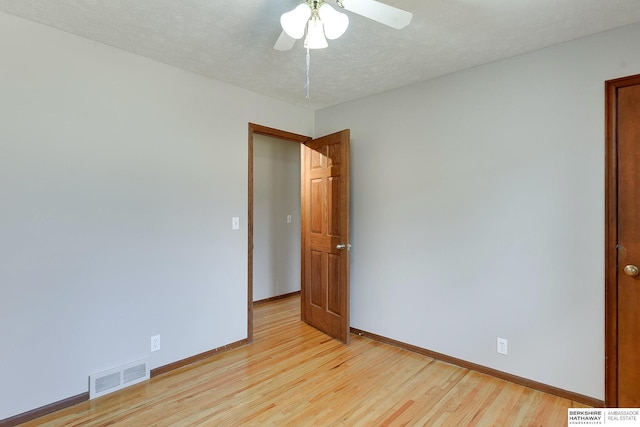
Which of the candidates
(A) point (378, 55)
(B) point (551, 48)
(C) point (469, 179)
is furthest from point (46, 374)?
(B) point (551, 48)

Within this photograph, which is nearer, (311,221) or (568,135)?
(568,135)

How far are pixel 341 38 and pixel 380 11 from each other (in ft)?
2.36

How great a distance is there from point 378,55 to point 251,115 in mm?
1385

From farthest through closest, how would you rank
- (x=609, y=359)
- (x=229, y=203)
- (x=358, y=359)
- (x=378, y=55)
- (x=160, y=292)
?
(x=229, y=203) → (x=358, y=359) → (x=160, y=292) → (x=378, y=55) → (x=609, y=359)

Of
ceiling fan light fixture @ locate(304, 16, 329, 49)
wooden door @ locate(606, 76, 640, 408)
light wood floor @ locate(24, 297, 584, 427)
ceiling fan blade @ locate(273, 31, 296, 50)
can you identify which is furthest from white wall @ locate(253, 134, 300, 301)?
wooden door @ locate(606, 76, 640, 408)

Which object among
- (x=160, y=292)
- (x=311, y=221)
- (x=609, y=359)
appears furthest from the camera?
(x=311, y=221)

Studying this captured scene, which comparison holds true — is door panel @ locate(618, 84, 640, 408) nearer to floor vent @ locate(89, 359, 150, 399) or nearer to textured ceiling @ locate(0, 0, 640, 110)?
textured ceiling @ locate(0, 0, 640, 110)

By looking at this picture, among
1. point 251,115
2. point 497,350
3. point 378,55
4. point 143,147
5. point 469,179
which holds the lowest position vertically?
point 497,350

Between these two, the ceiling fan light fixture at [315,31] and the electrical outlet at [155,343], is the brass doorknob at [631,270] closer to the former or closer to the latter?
the ceiling fan light fixture at [315,31]

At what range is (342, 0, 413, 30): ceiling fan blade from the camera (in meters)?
1.47

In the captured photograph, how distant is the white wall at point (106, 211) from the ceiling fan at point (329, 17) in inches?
59.8

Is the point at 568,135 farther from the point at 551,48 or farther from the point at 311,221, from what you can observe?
the point at 311,221

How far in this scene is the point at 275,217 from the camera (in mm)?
4828

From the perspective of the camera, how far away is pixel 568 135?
222 cm
